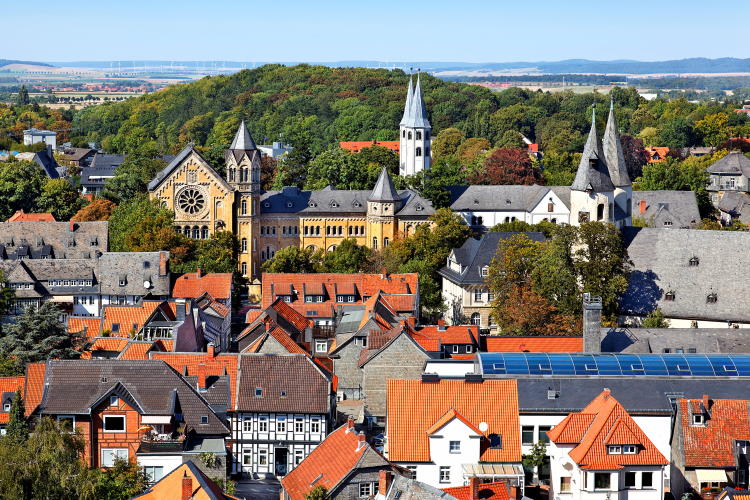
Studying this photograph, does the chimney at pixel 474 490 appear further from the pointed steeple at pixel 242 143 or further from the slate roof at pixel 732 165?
the slate roof at pixel 732 165

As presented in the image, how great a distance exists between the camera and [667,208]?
109m

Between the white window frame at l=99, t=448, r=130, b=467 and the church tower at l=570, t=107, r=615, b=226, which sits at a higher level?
the church tower at l=570, t=107, r=615, b=226

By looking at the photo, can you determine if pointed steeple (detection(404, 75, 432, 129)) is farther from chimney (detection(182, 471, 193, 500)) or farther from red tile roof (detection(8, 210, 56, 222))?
chimney (detection(182, 471, 193, 500))

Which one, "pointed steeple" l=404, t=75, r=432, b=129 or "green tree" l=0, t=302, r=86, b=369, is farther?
"pointed steeple" l=404, t=75, r=432, b=129

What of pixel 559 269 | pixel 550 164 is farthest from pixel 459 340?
pixel 550 164

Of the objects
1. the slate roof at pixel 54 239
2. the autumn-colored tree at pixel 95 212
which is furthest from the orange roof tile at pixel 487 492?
the autumn-colored tree at pixel 95 212

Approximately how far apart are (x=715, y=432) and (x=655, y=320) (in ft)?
76.5

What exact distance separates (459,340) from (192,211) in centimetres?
3934

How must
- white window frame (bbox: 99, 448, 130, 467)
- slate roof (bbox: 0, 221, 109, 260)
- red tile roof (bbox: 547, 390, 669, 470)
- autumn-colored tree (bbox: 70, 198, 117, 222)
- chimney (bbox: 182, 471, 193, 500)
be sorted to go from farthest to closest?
autumn-colored tree (bbox: 70, 198, 117, 222) → slate roof (bbox: 0, 221, 109, 260) → white window frame (bbox: 99, 448, 130, 467) → red tile roof (bbox: 547, 390, 669, 470) → chimney (bbox: 182, 471, 193, 500)

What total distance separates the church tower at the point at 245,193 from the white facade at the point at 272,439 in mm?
45288

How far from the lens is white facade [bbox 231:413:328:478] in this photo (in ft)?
183

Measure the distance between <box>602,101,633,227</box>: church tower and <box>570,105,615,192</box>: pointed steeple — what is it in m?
1.23

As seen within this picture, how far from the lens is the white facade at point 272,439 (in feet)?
183

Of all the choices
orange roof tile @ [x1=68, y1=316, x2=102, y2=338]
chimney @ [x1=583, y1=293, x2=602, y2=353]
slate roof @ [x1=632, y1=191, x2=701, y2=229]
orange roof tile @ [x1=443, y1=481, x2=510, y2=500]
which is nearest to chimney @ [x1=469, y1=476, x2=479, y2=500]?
→ orange roof tile @ [x1=443, y1=481, x2=510, y2=500]
